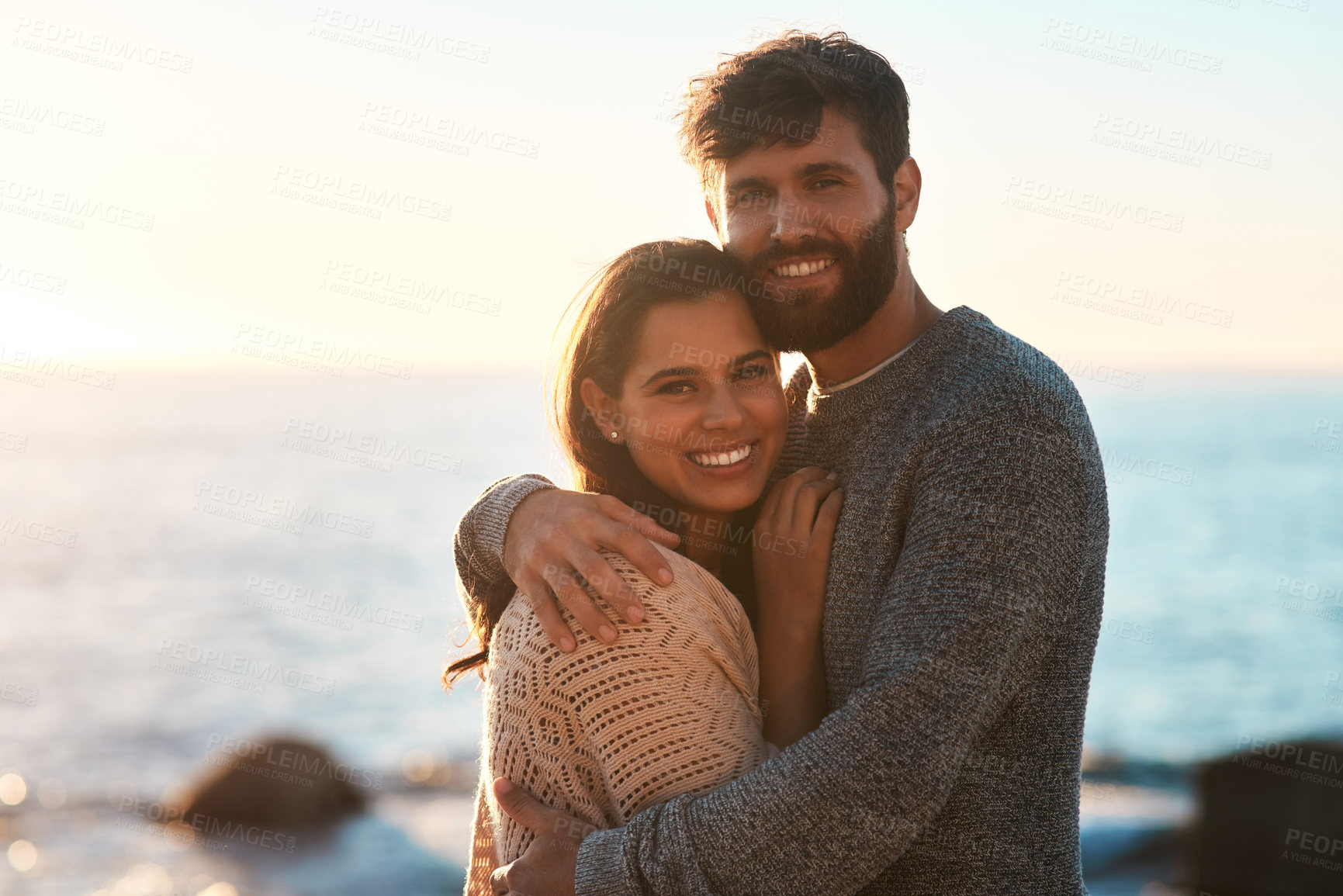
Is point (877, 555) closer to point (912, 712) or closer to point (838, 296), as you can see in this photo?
point (912, 712)

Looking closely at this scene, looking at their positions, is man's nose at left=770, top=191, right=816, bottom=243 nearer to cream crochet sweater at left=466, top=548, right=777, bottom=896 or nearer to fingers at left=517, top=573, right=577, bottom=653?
cream crochet sweater at left=466, top=548, right=777, bottom=896

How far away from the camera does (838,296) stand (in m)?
2.65

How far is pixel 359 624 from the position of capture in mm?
16297

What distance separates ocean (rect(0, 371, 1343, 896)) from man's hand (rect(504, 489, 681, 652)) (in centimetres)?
66

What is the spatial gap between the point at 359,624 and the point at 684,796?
49.7 ft

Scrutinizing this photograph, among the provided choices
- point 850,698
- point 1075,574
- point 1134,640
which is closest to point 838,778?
point 850,698

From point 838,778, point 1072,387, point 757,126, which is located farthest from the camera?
point 757,126

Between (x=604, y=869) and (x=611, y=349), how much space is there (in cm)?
131

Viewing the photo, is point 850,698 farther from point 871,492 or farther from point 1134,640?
point 1134,640

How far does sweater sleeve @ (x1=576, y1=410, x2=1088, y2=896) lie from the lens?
188 cm
